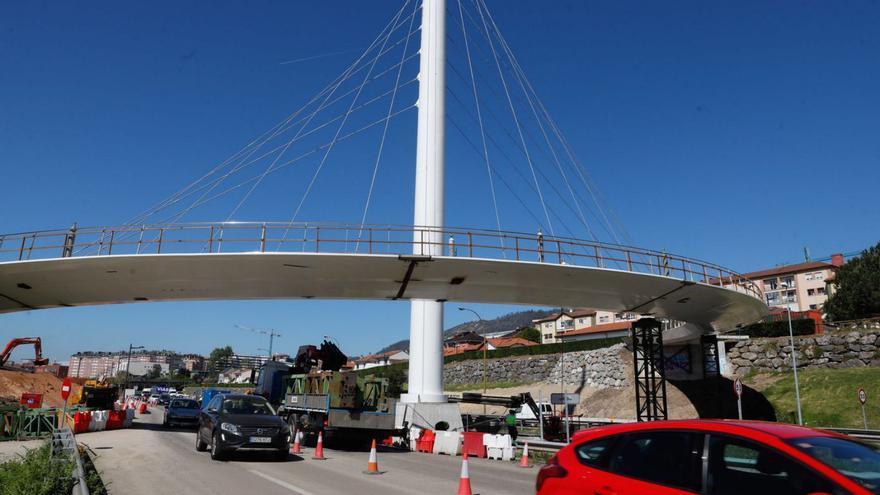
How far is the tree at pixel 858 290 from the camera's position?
5769 centimetres

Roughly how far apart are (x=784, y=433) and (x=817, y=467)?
438mm

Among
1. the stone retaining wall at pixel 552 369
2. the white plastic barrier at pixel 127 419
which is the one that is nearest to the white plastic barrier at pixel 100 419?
the white plastic barrier at pixel 127 419

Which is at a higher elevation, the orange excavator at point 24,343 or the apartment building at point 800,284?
the apartment building at point 800,284

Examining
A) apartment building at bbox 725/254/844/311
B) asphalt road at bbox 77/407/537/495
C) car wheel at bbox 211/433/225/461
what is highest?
apartment building at bbox 725/254/844/311

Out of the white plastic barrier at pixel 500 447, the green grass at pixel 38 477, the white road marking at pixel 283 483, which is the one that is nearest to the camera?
the green grass at pixel 38 477

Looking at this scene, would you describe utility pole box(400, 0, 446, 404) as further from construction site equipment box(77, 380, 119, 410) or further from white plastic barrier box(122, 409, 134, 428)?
construction site equipment box(77, 380, 119, 410)

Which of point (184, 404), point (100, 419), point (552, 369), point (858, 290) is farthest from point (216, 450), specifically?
point (858, 290)

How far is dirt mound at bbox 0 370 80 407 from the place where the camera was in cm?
5200

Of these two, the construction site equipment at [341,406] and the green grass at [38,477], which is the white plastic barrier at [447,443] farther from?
the green grass at [38,477]

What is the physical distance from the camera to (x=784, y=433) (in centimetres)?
402

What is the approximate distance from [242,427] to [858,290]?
63.1 metres

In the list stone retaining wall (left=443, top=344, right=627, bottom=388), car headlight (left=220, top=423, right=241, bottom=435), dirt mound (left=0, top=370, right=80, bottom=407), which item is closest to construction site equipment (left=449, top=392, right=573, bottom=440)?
car headlight (left=220, top=423, right=241, bottom=435)

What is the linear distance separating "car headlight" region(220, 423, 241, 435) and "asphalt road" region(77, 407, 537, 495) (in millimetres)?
638

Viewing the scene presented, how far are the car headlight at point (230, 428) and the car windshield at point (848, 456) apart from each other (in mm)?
11950
